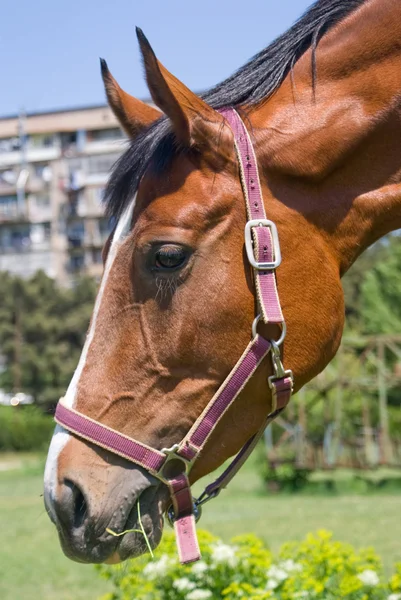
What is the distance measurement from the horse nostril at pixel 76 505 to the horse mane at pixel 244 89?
846mm

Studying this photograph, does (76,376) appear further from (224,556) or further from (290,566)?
(290,566)

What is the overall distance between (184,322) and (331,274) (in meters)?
0.50

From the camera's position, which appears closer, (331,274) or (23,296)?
(331,274)

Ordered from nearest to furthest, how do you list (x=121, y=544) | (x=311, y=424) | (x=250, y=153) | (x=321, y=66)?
(x=121, y=544) → (x=250, y=153) → (x=321, y=66) → (x=311, y=424)

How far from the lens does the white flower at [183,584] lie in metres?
3.98

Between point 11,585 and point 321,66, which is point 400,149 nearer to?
point 321,66

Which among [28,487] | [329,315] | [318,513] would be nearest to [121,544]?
[329,315]

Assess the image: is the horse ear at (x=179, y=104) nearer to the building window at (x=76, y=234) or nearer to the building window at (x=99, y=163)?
the building window at (x=99, y=163)

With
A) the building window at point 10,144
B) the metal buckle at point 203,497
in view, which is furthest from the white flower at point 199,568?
the building window at point 10,144

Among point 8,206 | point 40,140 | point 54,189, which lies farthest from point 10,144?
point 54,189

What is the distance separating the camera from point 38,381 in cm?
4162

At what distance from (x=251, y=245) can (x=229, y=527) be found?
9467 mm

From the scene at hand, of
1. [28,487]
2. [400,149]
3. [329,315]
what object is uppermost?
[400,149]

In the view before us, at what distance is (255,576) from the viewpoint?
413cm
